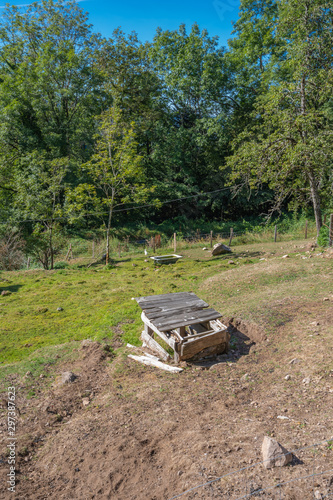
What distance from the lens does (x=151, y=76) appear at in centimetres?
2842

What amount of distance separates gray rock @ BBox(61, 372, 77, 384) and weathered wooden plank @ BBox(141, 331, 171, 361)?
1497 mm

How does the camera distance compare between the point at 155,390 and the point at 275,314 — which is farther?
the point at 275,314

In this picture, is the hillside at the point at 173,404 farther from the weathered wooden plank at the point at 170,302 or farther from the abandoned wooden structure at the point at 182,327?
the weathered wooden plank at the point at 170,302

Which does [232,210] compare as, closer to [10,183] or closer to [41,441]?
[10,183]

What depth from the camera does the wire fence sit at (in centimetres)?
253

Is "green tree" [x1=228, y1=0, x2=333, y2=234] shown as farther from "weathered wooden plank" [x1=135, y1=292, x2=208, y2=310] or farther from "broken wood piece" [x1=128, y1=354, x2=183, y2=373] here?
"broken wood piece" [x1=128, y1=354, x2=183, y2=373]

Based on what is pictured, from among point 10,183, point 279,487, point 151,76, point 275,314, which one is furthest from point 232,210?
point 279,487

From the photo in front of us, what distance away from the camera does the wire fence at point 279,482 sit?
2.53 meters

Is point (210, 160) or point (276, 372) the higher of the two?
point (210, 160)

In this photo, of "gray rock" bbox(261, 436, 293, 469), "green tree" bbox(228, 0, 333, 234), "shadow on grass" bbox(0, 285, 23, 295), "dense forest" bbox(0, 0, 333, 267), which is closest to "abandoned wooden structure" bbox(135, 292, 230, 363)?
"gray rock" bbox(261, 436, 293, 469)

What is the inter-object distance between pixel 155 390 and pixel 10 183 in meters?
23.0

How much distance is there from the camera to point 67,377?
5176 mm

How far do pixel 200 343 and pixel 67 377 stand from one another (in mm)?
2280

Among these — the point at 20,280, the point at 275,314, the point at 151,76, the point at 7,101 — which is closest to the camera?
the point at 275,314
